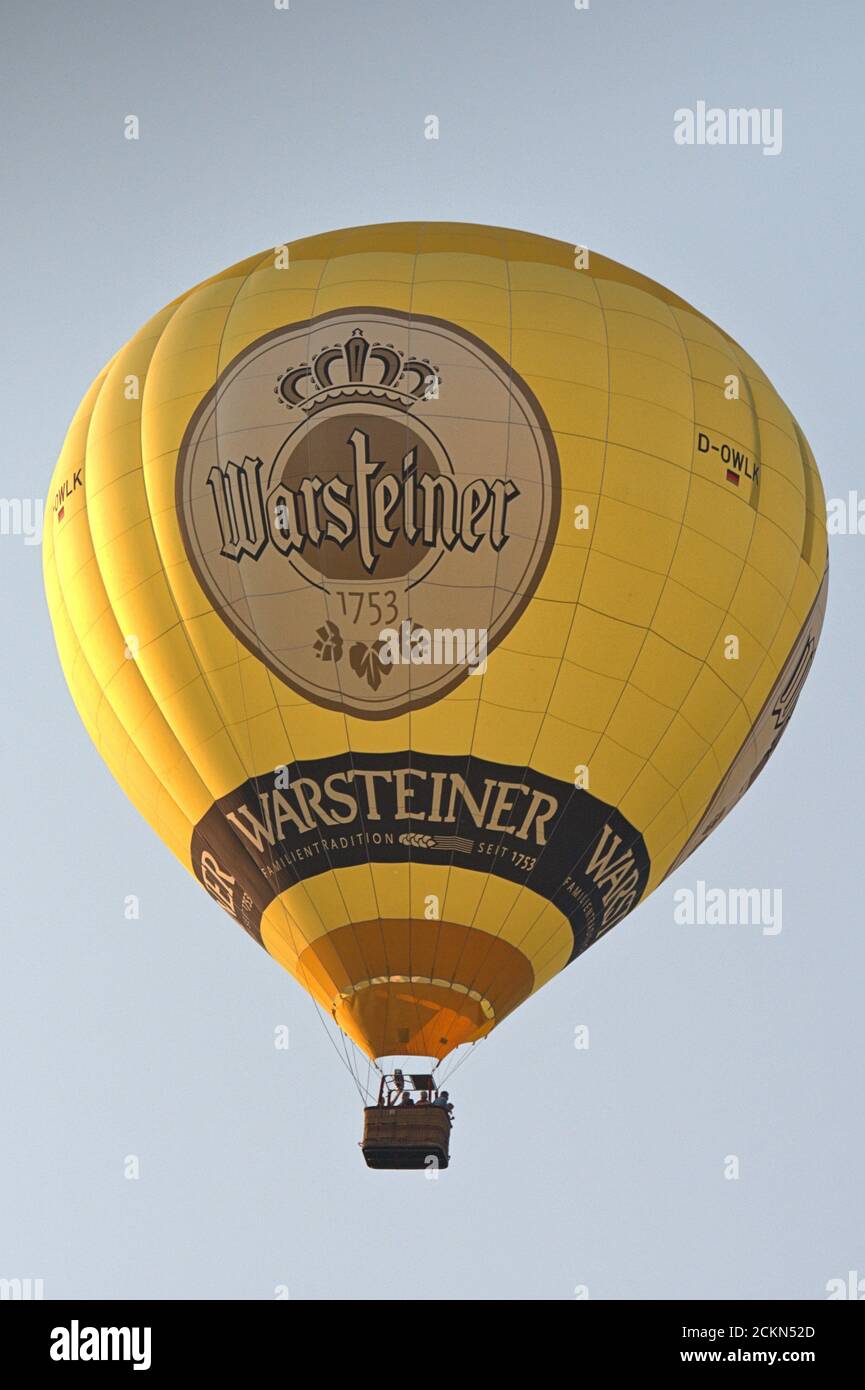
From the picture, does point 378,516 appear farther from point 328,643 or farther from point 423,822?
point 423,822

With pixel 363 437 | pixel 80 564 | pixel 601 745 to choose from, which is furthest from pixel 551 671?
pixel 80 564

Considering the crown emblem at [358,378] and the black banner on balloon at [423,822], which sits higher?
the crown emblem at [358,378]

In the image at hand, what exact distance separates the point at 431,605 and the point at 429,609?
3 centimetres

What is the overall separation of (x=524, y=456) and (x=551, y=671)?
1.36 meters

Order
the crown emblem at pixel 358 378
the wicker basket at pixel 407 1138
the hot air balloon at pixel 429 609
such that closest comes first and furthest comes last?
the wicker basket at pixel 407 1138, the hot air balloon at pixel 429 609, the crown emblem at pixel 358 378

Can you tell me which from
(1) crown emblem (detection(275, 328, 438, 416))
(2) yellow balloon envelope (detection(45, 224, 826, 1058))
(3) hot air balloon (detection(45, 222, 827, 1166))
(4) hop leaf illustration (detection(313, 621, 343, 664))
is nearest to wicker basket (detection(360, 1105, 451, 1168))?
(3) hot air balloon (detection(45, 222, 827, 1166))

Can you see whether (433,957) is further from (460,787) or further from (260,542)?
(260,542)

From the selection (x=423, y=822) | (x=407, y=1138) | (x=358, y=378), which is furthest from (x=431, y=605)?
(x=407, y=1138)

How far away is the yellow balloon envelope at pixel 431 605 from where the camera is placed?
19.5 metres

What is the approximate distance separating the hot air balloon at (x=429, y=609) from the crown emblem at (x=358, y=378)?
20 millimetres

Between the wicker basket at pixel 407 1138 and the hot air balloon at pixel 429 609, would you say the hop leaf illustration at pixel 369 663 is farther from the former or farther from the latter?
the wicker basket at pixel 407 1138

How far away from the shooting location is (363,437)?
19531 mm

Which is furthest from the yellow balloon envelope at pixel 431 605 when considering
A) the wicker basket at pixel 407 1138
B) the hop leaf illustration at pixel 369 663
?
the wicker basket at pixel 407 1138

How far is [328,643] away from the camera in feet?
63.9
